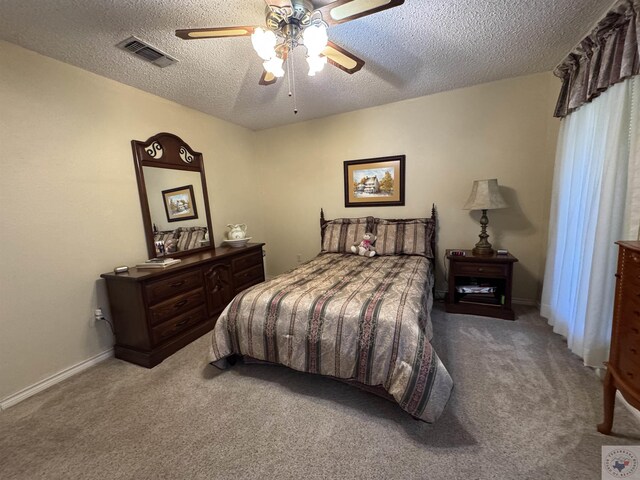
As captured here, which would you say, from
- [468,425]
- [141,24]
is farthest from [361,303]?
[141,24]

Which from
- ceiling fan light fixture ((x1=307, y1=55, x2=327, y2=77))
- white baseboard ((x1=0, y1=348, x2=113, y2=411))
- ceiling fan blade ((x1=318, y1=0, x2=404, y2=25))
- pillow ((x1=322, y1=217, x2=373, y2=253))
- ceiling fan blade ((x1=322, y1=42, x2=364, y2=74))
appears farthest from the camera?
pillow ((x1=322, y1=217, x2=373, y2=253))

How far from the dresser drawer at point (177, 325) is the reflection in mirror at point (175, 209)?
0.77 metres

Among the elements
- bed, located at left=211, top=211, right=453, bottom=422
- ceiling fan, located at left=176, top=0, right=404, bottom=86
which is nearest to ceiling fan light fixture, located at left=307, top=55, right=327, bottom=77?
ceiling fan, located at left=176, top=0, right=404, bottom=86

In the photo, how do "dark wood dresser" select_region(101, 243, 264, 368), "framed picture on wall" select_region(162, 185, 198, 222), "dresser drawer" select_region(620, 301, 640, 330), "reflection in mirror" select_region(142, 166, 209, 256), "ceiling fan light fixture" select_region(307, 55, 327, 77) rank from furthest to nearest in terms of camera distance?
"framed picture on wall" select_region(162, 185, 198, 222) < "reflection in mirror" select_region(142, 166, 209, 256) < "dark wood dresser" select_region(101, 243, 264, 368) < "ceiling fan light fixture" select_region(307, 55, 327, 77) < "dresser drawer" select_region(620, 301, 640, 330)

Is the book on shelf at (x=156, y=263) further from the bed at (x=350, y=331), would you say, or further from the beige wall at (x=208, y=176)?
the bed at (x=350, y=331)

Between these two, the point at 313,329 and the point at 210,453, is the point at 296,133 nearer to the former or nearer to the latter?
the point at 313,329

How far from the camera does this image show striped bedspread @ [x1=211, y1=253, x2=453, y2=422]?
1.42 metres

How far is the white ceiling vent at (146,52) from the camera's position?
1.89 meters

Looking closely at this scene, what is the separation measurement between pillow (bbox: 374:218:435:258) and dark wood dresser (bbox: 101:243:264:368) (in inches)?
77.4

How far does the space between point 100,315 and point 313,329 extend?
2.02 meters

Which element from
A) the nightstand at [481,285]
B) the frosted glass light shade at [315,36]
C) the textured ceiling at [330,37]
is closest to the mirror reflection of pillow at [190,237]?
the textured ceiling at [330,37]

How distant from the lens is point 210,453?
1380 mm

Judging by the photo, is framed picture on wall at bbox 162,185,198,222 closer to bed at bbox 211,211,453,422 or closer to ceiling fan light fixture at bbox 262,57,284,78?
bed at bbox 211,211,453,422

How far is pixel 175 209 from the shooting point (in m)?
2.98
